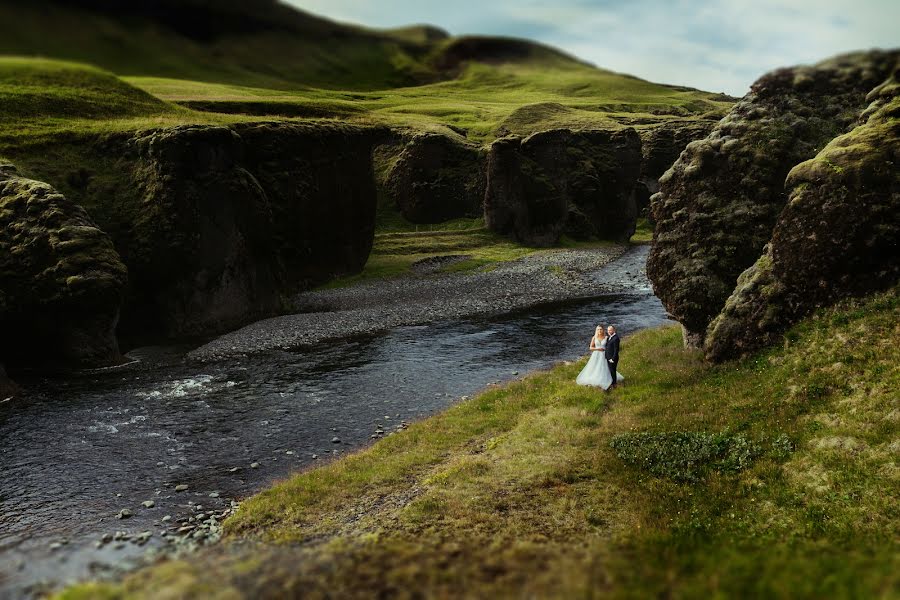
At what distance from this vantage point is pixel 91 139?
51.2 meters

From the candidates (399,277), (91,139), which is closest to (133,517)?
(91,139)

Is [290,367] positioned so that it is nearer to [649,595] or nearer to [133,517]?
[133,517]

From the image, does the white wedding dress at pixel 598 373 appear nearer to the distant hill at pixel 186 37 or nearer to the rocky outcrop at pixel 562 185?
the distant hill at pixel 186 37

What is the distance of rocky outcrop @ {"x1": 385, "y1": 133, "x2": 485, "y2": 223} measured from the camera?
110 meters

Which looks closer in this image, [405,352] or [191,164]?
[405,352]

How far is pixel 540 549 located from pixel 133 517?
51.4 feet

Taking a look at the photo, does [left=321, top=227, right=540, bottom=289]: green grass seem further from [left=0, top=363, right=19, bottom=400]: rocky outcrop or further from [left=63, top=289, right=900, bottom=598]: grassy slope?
[left=63, top=289, right=900, bottom=598]: grassy slope

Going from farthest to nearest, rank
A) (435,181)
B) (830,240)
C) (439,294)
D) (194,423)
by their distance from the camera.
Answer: (435,181) < (439,294) < (194,423) < (830,240)

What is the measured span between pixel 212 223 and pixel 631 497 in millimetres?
→ 44644

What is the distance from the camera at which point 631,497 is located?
16.2 m

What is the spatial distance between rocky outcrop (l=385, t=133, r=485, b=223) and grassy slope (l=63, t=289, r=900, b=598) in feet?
283

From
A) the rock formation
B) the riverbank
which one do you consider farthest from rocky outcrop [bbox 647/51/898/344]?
the rock formation

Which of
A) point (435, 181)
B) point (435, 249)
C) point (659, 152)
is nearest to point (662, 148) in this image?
point (659, 152)

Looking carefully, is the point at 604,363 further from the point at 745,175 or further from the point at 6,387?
the point at 6,387
